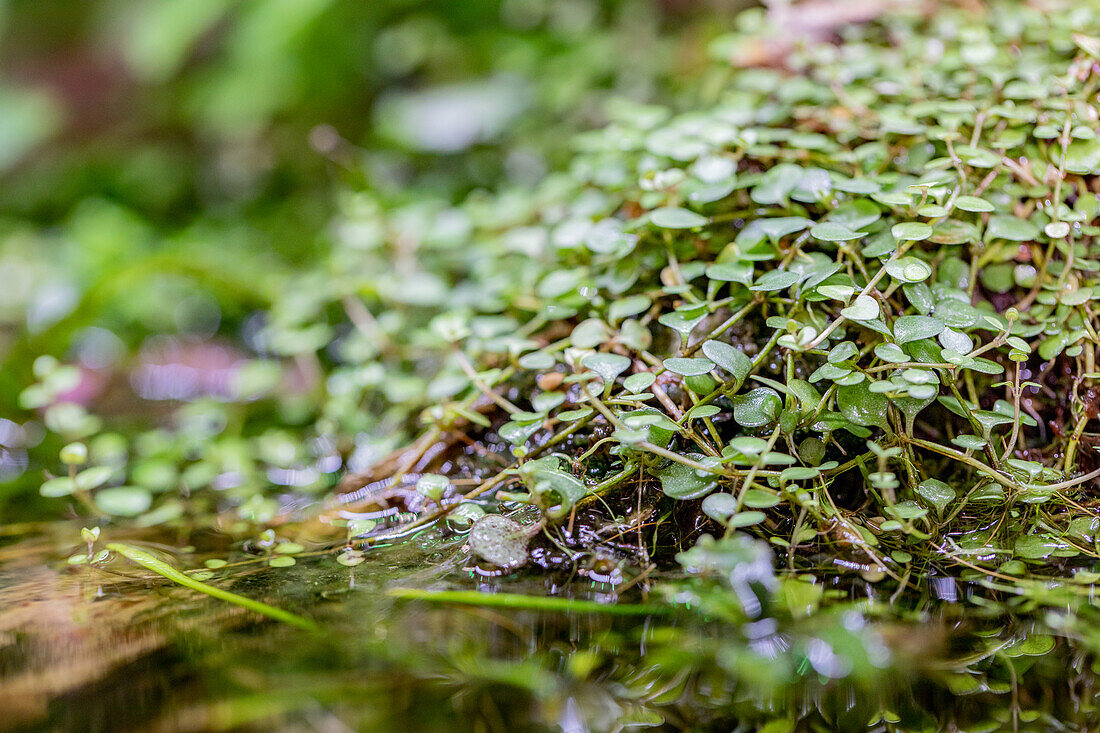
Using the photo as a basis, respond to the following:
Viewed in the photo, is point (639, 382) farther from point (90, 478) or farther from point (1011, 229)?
point (90, 478)

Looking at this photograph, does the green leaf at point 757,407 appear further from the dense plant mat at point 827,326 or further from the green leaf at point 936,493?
the green leaf at point 936,493

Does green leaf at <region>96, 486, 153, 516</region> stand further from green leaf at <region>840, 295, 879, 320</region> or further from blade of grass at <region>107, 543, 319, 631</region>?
green leaf at <region>840, 295, 879, 320</region>

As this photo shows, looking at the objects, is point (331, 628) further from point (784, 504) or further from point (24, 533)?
point (24, 533)

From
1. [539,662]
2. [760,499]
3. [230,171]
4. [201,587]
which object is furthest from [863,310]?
[230,171]

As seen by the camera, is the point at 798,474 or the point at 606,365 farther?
the point at 606,365

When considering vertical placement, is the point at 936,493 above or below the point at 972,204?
below
